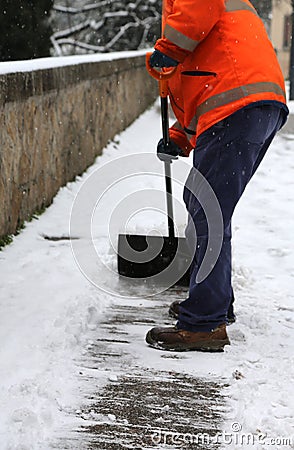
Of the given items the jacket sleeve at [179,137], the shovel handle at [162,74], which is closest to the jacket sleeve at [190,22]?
the shovel handle at [162,74]

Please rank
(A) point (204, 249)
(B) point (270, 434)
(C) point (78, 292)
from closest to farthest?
(B) point (270, 434)
(A) point (204, 249)
(C) point (78, 292)

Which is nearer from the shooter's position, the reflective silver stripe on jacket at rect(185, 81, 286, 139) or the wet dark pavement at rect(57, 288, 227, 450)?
the wet dark pavement at rect(57, 288, 227, 450)

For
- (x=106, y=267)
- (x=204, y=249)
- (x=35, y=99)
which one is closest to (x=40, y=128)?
(x=35, y=99)

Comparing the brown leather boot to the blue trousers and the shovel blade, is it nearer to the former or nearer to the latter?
the blue trousers

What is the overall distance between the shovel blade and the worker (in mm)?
778

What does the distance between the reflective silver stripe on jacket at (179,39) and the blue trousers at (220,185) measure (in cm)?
33

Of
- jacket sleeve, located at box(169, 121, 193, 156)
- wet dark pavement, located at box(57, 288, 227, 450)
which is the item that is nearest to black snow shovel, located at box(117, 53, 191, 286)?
jacket sleeve, located at box(169, 121, 193, 156)

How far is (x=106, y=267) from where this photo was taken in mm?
4191

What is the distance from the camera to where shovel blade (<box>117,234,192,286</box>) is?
3963 millimetres

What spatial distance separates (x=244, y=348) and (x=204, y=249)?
1.64ft

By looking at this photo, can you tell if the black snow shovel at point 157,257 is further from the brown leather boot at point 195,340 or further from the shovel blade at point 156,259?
the brown leather boot at point 195,340

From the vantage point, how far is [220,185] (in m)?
2.97

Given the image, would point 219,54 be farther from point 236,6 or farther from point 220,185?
point 220,185

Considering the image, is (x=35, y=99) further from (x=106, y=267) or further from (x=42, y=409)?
(x=42, y=409)
